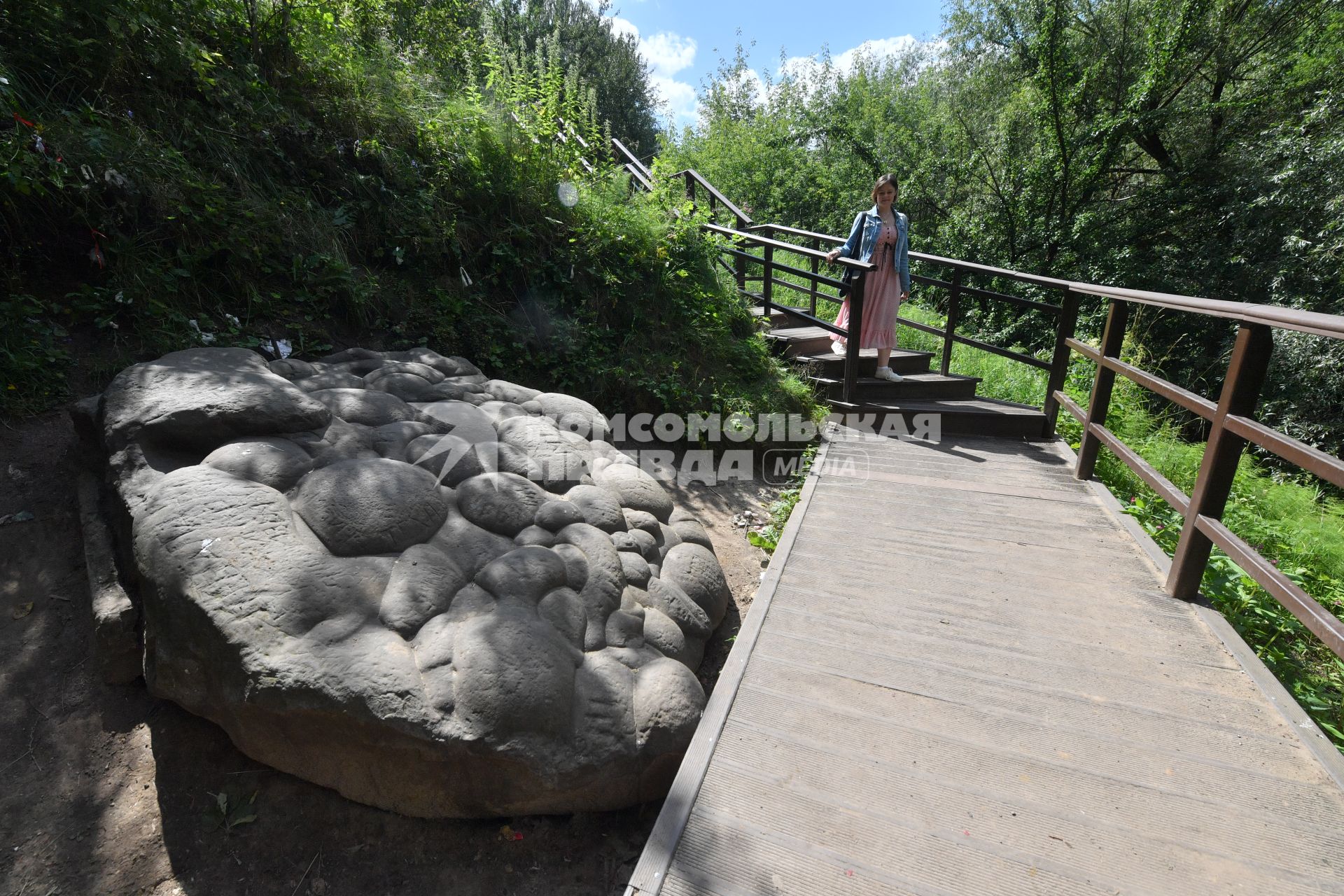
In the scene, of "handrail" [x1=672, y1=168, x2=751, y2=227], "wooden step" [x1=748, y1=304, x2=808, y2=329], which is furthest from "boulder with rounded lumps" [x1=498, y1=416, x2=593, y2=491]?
"handrail" [x1=672, y1=168, x2=751, y2=227]

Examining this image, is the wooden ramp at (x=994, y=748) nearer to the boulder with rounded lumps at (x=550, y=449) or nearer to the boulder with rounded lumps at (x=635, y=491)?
the boulder with rounded lumps at (x=635, y=491)

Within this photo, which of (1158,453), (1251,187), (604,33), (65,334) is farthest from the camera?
(604,33)

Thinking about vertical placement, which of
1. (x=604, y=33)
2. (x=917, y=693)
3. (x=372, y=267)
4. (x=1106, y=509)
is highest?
(x=604, y=33)

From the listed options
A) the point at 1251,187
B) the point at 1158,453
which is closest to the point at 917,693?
the point at 1158,453

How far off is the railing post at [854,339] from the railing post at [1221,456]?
2.63 m

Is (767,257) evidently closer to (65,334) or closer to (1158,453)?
(1158,453)

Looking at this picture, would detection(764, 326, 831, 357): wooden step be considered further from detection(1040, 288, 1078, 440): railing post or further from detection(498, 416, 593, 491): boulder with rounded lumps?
detection(498, 416, 593, 491): boulder with rounded lumps

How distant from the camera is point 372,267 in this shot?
440 centimetres

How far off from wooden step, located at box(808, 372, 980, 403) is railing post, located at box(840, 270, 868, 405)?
0.26 ft

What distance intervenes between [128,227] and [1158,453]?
7119mm

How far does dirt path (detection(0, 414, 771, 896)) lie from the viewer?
1.75m

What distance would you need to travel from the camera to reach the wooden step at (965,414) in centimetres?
464

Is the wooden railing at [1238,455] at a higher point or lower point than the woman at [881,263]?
lower

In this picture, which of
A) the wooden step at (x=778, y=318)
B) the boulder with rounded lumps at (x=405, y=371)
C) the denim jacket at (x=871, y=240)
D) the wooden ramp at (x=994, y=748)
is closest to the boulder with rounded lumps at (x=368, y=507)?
the boulder with rounded lumps at (x=405, y=371)
